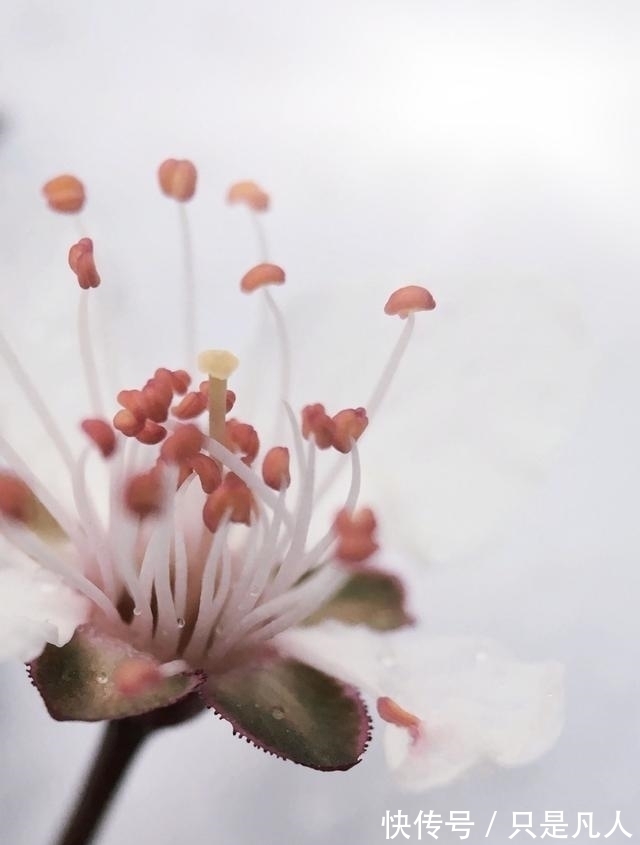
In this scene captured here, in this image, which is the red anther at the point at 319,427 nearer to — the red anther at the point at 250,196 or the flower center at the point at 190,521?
the flower center at the point at 190,521

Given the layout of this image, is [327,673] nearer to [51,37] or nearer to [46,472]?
[46,472]

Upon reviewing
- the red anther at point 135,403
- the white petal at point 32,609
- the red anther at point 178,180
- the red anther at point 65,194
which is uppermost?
the red anther at point 65,194

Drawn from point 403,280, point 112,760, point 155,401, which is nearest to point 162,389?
point 155,401

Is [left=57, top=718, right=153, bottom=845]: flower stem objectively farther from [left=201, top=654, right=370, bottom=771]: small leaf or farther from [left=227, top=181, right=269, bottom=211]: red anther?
[left=227, top=181, right=269, bottom=211]: red anther

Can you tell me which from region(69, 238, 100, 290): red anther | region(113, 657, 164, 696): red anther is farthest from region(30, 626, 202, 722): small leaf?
region(69, 238, 100, 290): red anther

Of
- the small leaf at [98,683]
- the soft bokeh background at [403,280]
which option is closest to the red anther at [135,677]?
the small leaf at [98,683]

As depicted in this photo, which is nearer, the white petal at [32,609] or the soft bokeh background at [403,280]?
the white petal at [32,609]
